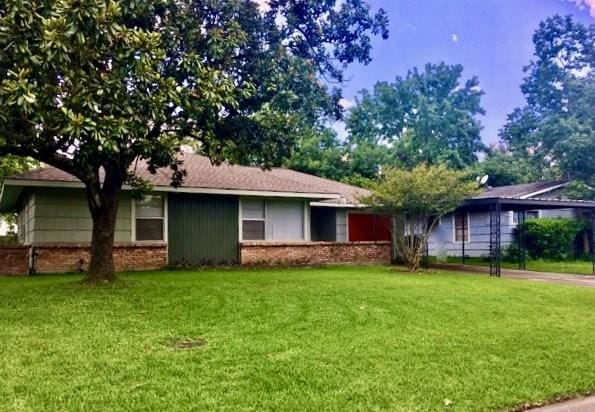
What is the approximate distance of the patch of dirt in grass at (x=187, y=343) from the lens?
573 cm

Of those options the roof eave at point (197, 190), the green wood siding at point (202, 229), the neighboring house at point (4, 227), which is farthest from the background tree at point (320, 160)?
the neighboring house at point (4, 227)

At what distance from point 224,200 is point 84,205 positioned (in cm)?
402

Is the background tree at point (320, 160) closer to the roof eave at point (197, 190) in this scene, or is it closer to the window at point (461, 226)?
the window at point (461, 226)

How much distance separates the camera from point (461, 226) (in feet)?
77.8

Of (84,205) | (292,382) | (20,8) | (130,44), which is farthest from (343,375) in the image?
(84,205)

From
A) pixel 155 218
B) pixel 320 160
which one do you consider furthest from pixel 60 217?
pixel 320 160

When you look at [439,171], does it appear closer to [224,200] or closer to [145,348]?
[224,200]

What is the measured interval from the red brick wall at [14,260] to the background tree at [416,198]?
940 centimetres

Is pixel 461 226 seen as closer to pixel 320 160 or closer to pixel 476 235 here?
pixel 476 235

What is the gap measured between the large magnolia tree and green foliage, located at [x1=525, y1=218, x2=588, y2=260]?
1308 centimetres

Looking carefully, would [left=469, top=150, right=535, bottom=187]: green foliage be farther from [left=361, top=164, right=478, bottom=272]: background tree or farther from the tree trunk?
the tree trunk

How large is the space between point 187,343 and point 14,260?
29.0ft

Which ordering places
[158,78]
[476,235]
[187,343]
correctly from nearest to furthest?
[187,343] → [158,78] → [476,235]

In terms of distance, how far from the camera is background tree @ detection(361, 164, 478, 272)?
547 inches
